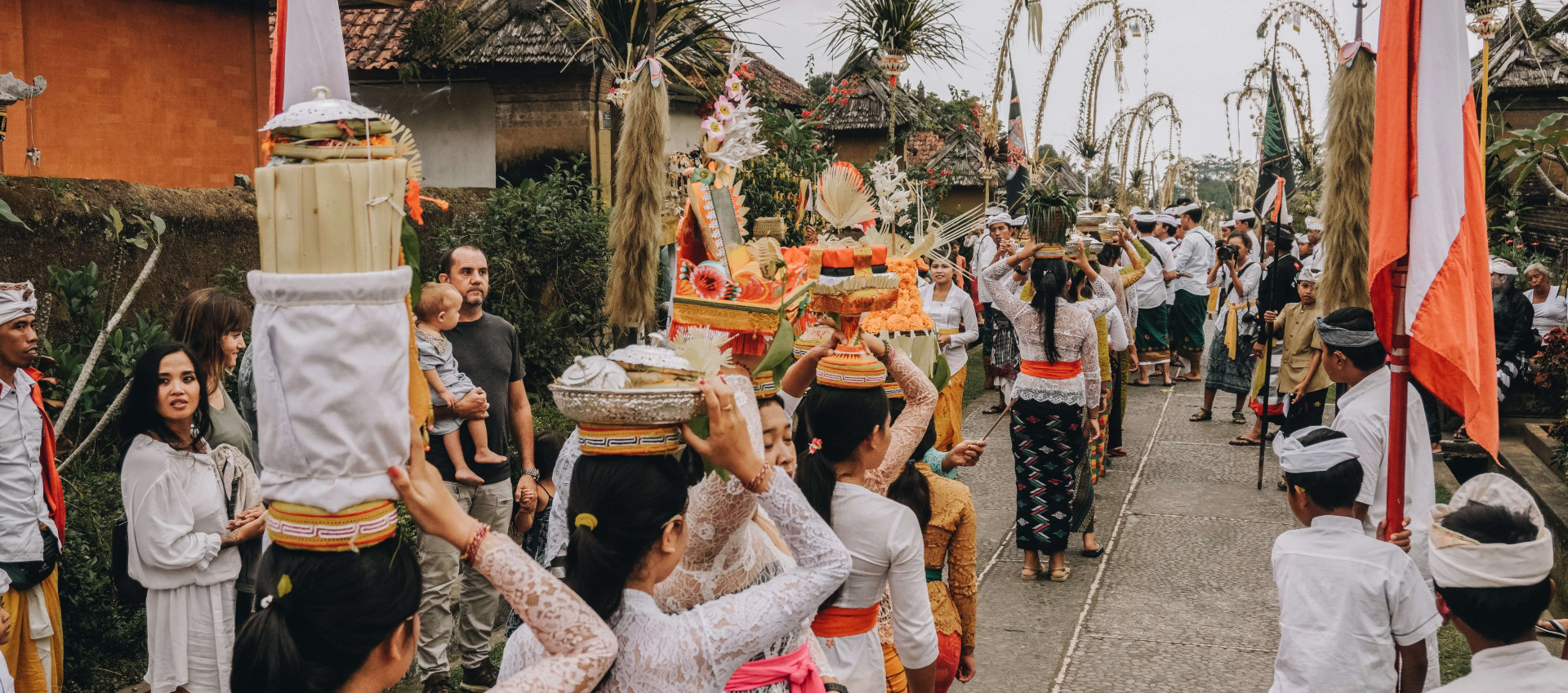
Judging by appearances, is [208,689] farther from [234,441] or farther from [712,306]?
[712,306]

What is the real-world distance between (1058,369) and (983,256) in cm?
451

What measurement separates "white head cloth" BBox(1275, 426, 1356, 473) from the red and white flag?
1.09ft

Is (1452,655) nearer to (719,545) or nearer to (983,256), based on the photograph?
(719,545)

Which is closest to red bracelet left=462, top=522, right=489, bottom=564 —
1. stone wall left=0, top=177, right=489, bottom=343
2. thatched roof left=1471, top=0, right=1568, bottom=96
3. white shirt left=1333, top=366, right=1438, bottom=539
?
white shirt left=1333, top=366, right=1438, bottom=539

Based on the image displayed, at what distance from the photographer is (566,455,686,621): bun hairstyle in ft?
7.34

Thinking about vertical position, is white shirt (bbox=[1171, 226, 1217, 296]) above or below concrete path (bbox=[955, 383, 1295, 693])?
above

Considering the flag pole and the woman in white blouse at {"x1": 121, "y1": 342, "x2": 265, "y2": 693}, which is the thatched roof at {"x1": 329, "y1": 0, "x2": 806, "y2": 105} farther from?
the flag pole

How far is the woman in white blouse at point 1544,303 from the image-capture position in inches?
389

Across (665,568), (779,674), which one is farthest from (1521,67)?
(665,568)

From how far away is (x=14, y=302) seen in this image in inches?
149

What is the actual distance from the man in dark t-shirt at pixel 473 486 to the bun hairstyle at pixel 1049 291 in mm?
3021

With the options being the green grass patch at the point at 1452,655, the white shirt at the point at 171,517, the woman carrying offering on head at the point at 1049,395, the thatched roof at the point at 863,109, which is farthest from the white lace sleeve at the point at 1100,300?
the thatched roof at the point at 863,109

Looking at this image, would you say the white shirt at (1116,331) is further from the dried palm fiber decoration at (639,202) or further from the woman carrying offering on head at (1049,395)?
the dried palm fiber decoration at (639,202)

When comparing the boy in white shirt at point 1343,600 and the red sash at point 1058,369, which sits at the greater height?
the red sash at point 1058,369
